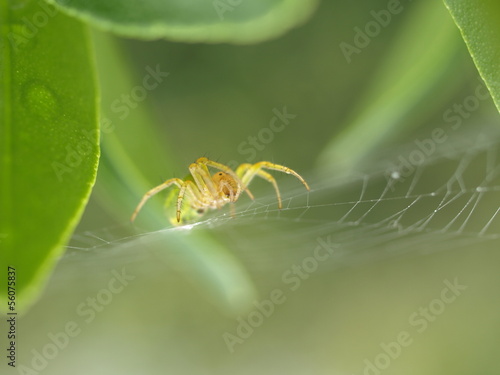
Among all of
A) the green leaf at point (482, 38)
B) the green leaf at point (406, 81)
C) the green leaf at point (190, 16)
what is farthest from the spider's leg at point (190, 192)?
the green leaf at point (482, 38)

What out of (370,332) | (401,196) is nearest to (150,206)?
(401,196)

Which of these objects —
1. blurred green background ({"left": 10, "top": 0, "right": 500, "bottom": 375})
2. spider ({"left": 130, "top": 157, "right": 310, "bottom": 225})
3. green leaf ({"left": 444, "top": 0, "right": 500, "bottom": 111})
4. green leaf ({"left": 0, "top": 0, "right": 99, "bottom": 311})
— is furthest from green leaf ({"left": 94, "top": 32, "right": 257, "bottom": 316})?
green leaf ({"left": 444, "top": 0, "right": 500, "bottom": 111})

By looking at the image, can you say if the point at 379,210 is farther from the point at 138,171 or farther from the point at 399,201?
the point at 138,171

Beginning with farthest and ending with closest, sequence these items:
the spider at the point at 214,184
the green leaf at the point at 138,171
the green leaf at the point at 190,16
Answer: the spider at the point at 214,184
the green leaf at the point at 138,171
the green leaf at the point at 190,16

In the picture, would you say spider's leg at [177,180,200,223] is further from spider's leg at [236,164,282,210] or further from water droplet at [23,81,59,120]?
water droplet at [23,81,59,120]

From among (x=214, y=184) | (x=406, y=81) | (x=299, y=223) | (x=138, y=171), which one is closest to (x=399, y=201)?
(x=299, y=223)

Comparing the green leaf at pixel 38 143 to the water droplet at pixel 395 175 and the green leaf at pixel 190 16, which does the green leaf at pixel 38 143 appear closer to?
the green leaf at pixel 190 16
